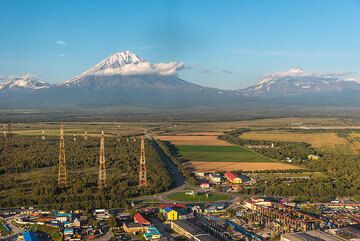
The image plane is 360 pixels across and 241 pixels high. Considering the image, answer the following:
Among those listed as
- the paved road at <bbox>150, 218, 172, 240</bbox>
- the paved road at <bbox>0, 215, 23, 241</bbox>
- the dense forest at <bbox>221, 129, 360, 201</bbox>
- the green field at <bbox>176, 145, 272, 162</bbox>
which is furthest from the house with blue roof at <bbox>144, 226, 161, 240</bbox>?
the green field at <bbox>176, 145, 272, 162</bbox>

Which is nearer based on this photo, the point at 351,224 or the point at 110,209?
the point at 351,224

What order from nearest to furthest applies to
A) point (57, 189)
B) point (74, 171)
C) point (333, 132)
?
point (57, 189) < point (74, 171) < point (333, 132)

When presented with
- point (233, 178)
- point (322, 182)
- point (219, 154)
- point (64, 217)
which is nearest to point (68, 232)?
point (64, 217)

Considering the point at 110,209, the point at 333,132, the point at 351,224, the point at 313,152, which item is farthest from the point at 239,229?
the point at 333,132

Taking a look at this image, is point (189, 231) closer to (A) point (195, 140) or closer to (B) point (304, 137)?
(A) point (195, 140)

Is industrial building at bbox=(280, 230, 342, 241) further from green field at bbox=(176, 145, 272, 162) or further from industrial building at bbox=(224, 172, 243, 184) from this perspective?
green field at bbox=(176, 145, 272, 162)

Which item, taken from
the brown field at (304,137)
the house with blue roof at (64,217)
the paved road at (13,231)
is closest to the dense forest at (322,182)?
the brown field at (304,137)

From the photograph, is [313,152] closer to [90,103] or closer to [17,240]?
[17,240]
